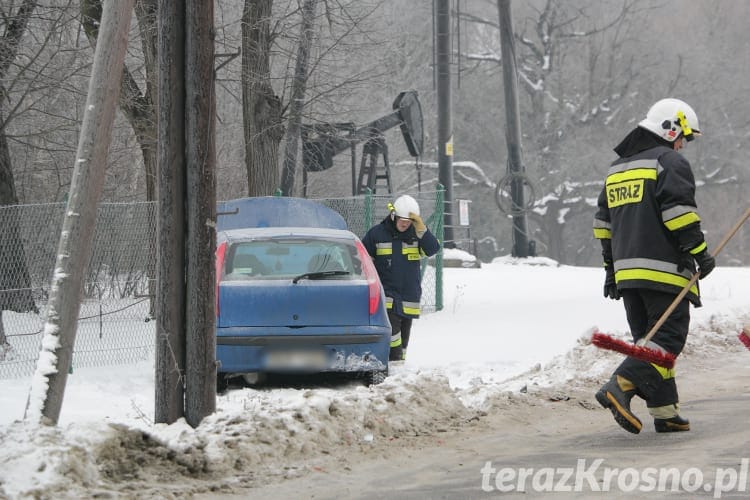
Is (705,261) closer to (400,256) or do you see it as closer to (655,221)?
(655,221)

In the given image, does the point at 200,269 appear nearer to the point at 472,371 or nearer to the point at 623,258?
the point at 623,258

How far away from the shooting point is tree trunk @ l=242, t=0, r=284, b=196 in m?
15.3

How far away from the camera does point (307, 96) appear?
18906 mm

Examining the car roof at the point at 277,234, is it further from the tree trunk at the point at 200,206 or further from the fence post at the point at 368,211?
the fence post at the point at 368,211

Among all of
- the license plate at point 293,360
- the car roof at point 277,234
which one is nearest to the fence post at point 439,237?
the car roof at point 277,234

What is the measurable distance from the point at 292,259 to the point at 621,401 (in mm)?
3627

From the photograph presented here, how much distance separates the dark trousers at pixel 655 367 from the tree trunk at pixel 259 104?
375 inches

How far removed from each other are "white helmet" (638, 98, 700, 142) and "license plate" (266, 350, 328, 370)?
10.8 feet

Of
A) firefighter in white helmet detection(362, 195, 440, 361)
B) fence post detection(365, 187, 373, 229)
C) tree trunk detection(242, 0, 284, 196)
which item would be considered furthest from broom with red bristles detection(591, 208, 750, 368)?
tree trunk detection(242, 0, 284, 196)

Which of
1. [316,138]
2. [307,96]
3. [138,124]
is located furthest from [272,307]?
[316,138]

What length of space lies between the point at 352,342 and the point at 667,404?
2.93m

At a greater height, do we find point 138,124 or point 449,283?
point 138,124

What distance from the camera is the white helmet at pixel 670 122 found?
6.98 meters

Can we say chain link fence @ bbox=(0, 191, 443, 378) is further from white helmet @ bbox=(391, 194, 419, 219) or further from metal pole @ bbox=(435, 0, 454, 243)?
metal pole @ bbox=(435, 0, 454, 243)
